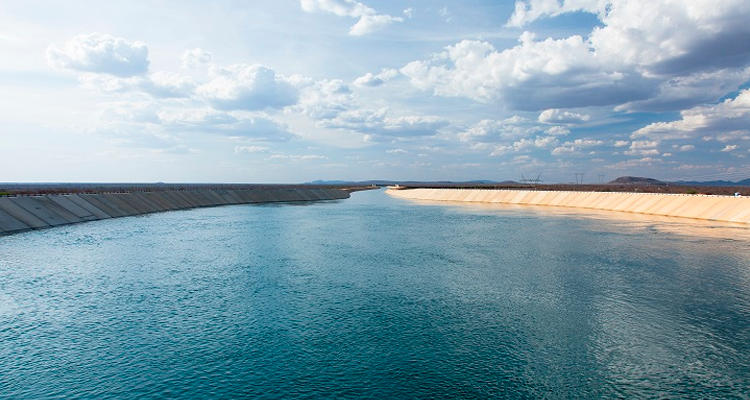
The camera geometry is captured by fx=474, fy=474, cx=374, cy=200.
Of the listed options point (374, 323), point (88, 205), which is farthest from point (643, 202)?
point (88, 205)

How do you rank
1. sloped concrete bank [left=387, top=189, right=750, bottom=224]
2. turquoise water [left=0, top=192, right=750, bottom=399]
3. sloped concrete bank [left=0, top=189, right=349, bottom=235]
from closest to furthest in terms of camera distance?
turquoise water [left=0, top=192, right=750, bottom=399], sloped concrete bank [left=0, top=189, right=349, bottom=235], sloped concrete bank [left=387, top=189, right=750, bottom=224]

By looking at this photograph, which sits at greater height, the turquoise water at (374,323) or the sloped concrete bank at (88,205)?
the sloped concrete bank at (88,205)

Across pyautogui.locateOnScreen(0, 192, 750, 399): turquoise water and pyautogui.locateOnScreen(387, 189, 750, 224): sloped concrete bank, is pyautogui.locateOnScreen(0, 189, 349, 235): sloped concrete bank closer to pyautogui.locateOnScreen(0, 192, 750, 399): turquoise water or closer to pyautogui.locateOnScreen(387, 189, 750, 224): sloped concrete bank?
pyautogui.locateOnScreen(0, 192, 750, 399): turquoise water

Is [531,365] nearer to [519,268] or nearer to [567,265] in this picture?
[519,268]

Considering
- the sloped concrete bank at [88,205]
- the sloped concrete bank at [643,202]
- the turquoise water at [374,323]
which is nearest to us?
the turquoise water at [374,323]

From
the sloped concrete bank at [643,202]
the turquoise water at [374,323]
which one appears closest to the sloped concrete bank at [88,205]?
the turquoise water at [374,323]

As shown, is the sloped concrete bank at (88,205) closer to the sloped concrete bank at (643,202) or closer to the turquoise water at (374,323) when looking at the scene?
the turquoise water at (374,323)

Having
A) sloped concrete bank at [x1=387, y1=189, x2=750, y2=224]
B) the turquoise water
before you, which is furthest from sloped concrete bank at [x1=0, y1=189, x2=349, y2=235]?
sloped concrete bank at [x1=387, y1=189, x2=750, y2=224]
